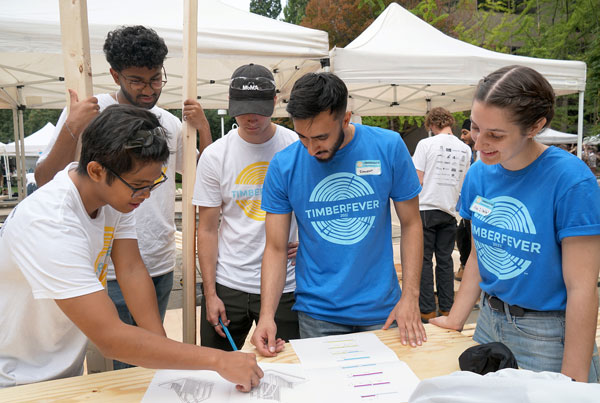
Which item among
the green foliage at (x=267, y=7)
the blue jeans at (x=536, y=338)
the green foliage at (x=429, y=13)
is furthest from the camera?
the green foliage at (x=267, y=7)

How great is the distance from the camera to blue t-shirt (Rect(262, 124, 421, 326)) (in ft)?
5.16

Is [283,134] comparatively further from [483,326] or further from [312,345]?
[483,326]

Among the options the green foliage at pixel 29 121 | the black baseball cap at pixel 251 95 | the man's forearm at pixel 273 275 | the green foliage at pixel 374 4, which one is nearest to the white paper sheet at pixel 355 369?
the man's forearm at pixel 273 275

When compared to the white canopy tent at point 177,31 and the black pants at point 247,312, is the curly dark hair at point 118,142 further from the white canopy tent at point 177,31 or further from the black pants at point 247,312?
the white canopy tent at point 177,31

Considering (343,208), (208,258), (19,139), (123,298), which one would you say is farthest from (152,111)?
(19,139)

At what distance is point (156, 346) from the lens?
3.58 feet

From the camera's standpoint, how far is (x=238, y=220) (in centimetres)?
204

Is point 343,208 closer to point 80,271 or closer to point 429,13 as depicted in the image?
point 80,271

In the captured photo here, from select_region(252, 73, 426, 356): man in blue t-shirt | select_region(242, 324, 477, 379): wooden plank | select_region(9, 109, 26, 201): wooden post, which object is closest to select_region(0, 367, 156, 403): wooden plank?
select_region(242, 324, 477, 379): wooden plank

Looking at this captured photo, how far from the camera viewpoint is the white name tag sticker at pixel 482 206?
1.38 meters

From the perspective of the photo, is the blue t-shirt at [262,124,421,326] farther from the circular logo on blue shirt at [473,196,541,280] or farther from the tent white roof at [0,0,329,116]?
the tent white roof at [0,0,329,116]

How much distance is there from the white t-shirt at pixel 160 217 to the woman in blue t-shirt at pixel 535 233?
132cm

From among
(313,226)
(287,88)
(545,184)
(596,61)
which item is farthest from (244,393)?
(596,61)

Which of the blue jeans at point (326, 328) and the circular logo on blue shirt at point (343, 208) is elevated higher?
the circular logo on blue shirt at point (343, 208)
